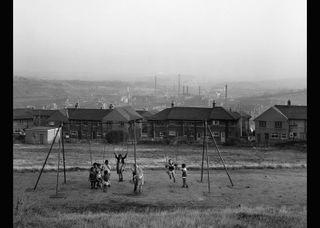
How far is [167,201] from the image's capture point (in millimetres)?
18391

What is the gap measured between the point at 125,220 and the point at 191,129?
52.0 meters

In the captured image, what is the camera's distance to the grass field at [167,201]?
506 inches

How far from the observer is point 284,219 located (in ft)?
44.1

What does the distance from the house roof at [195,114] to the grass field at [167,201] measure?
3219 cm

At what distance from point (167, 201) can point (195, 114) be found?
46806mm

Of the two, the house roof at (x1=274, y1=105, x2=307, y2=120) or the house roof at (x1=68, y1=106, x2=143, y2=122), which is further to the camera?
the house roof at (x1=68, y1=106, x2=143, y2=122)

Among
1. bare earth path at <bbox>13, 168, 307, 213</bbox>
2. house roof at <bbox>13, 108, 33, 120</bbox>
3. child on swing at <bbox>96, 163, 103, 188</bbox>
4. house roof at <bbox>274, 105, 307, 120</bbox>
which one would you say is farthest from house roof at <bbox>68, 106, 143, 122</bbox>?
child on swing at <bbox>96, 163, 103, 188</bbox>

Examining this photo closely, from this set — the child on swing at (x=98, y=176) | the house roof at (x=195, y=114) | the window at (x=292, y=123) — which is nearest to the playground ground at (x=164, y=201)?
the child on swing at (x=98, y=176)

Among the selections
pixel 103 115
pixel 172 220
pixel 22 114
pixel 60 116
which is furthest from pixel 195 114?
pixel 172 220

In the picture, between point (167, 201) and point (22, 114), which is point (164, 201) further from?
point (22, 114)

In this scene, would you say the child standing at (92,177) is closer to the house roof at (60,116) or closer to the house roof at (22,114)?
the house roof at (60,116)

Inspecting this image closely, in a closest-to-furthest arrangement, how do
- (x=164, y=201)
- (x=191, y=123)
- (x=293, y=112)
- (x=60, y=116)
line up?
(x=164, y=201) < (x=293, y=112) < (x=191, y=123) < (x=60, y=116)

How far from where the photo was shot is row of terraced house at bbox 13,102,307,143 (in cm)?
5916

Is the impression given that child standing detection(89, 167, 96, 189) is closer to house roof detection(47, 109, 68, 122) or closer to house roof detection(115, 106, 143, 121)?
house roof detection(115, 106, 143, 121)
